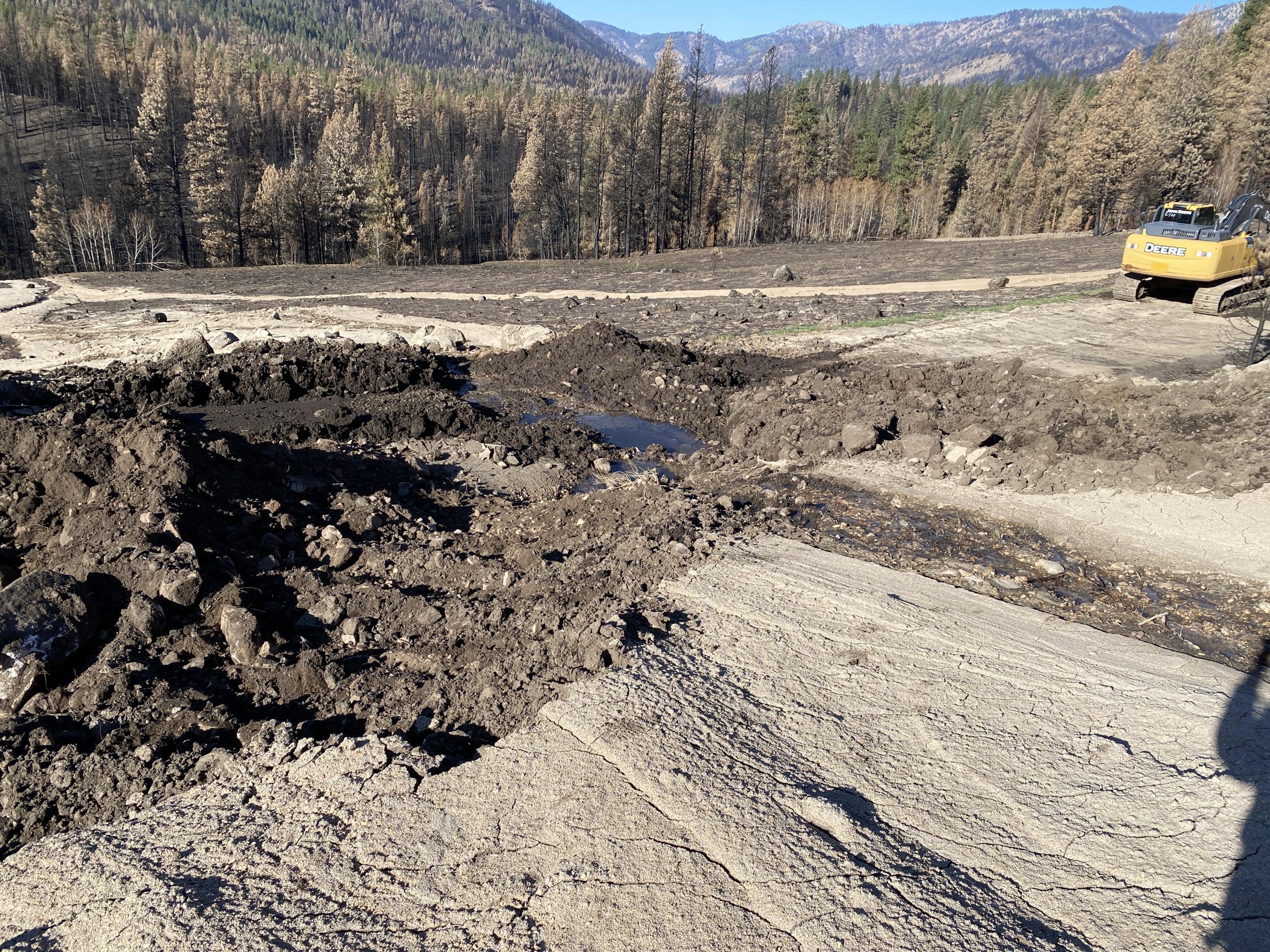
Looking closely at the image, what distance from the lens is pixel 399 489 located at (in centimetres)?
984

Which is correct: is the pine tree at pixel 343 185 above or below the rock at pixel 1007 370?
above

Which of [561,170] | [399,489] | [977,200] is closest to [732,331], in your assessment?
[399,489]

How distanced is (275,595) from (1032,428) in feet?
32.7

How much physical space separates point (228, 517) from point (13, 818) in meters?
3.67

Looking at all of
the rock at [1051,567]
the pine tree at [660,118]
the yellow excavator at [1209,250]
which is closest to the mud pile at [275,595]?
the rock at [1051,567]

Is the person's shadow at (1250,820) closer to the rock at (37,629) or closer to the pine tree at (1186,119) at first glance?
the rock at (37,629)

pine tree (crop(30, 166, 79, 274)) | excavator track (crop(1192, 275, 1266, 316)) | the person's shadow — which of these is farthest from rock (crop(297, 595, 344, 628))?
pine tree (crop(30, 166, 79, 274))

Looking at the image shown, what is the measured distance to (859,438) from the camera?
1063 centimetres

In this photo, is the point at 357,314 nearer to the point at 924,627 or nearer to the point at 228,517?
the point at 228,517

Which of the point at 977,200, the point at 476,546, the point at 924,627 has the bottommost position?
the point at 476,546

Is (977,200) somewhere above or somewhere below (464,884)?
above

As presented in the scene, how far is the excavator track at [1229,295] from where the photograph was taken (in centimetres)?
1661

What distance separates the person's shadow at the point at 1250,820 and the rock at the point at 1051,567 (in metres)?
1.78

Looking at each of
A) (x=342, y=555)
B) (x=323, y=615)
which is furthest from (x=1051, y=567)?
(x=342, y=555)
